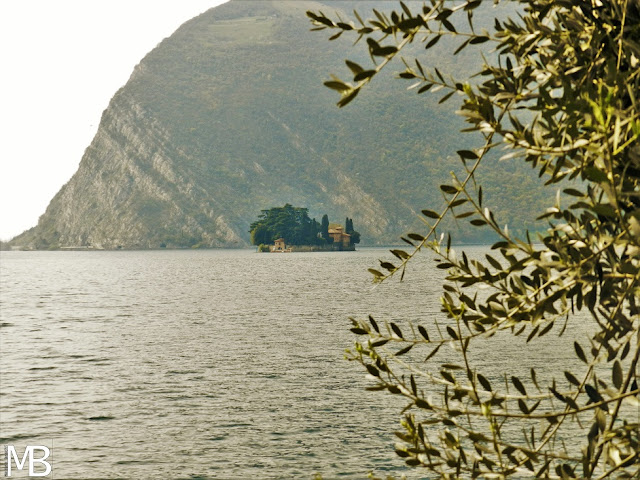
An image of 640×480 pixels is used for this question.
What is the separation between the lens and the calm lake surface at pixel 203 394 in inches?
690

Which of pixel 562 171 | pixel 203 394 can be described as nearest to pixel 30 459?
pixel 203 394

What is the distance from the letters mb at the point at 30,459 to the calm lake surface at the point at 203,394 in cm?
25

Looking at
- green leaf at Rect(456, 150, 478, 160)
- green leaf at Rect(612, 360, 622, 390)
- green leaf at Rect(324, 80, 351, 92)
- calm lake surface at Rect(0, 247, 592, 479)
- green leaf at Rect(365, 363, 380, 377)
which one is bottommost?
calm lake surface at Rect(0, 247, 592, 479)

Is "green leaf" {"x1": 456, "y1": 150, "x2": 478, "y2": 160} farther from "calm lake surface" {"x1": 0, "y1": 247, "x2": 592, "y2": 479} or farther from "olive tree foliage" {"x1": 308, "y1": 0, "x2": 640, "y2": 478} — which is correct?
"calm lake surface" {"x1": 0, "y1": 247, "x2": 592, "y2": 479}

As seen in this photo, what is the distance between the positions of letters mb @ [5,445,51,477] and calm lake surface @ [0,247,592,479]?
246 mm

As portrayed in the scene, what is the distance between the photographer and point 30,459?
676 inches

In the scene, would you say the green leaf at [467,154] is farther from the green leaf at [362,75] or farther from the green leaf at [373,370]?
the green leaf at [373,370]

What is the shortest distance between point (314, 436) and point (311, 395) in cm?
505

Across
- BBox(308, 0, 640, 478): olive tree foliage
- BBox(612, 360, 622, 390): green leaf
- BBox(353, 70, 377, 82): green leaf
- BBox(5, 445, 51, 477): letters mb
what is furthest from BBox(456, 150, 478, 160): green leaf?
BBox(5, 445, 51, 477): letters mb

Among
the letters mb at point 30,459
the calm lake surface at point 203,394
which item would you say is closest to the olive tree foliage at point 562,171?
the calm lake surface at point 203,394

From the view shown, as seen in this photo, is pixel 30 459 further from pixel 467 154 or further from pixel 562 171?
pixel 562 171

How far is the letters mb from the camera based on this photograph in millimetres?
16984

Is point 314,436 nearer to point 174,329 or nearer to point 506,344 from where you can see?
point 506,344

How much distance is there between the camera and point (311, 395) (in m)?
24.1
